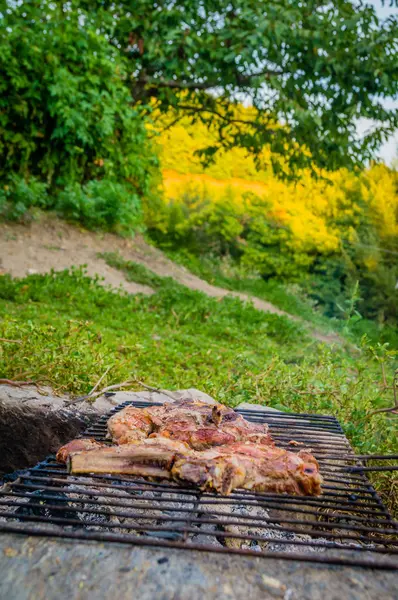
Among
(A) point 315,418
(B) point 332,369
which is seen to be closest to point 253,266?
(B) point 332,369

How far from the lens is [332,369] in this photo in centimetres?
455

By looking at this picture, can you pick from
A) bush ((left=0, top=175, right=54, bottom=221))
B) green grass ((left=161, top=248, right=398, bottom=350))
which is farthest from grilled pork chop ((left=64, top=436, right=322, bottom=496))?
green grass ((left=161, top=248, right=398, bottom=350))

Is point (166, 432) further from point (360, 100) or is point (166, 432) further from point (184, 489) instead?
point (360, 100)

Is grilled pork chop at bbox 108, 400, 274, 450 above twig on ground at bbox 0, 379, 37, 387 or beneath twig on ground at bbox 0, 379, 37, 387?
above

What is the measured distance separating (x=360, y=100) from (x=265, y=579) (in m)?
11.8

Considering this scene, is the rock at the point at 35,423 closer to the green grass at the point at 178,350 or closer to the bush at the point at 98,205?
the green grass at the point at 178,350

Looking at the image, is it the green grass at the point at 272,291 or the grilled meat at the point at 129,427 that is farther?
the green grass at the point at 272,291

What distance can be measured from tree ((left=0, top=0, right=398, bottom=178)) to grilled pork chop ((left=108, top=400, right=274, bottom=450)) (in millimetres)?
8652

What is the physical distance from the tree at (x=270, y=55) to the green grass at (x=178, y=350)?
412 cm

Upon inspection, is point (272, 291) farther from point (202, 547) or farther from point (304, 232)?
point (202, 547)

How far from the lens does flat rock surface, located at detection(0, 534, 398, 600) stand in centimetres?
121

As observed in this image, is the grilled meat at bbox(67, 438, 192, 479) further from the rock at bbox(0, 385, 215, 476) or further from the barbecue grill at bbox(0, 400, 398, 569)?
the rock at bbox(0, 385, 215, 476)

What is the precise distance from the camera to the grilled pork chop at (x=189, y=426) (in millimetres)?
2146

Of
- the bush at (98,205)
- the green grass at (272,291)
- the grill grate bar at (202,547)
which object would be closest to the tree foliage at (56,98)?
the bush at (98,205)
